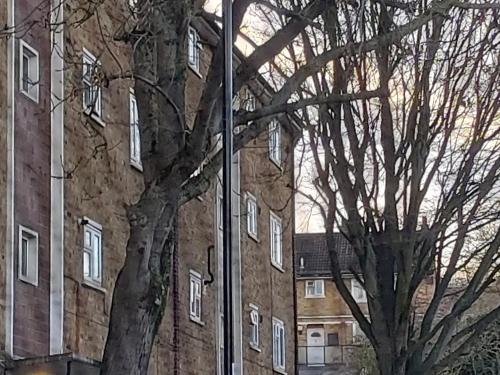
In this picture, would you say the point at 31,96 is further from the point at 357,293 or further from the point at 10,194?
the point at 357,293

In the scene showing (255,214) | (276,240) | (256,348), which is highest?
(255,214)

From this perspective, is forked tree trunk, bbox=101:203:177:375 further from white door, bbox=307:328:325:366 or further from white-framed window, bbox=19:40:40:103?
white door, bbox=307:328:325:366

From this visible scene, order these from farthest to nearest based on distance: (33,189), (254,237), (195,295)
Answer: (254,237), (195,295), (33,189)

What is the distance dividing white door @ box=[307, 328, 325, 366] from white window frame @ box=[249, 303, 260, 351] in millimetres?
35884

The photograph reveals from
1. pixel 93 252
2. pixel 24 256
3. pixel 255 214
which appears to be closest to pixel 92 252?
pixel 93 252

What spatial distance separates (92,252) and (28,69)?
3.51 m

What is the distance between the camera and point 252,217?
→ 32.9 m

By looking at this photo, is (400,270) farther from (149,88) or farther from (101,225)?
(149,88)

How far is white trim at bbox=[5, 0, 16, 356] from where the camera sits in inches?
729

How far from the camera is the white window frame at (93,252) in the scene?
2153cm

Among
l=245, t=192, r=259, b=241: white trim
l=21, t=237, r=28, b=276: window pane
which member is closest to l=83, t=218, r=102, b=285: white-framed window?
l=21, t=237, r=28, b=276: window pane

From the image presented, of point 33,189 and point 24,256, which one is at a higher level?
point 33,189

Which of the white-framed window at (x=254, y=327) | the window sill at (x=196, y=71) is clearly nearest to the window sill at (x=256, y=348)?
the white-framed window at (x=254, y=327)

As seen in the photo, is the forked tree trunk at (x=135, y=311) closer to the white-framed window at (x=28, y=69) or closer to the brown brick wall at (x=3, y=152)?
the brown brick wall at (x=3, y=152)
